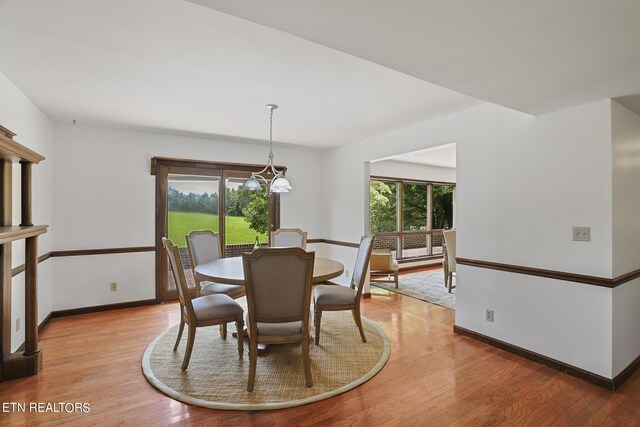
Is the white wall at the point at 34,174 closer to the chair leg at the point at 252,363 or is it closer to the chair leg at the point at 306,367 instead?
the chair leg at the point at 252,363

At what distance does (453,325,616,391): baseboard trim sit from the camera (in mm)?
2385

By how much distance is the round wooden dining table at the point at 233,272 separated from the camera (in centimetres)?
254

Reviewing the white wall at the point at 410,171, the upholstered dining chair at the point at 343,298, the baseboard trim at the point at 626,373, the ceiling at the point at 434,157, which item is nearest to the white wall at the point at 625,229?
the baseboard trim at the point at 626,373

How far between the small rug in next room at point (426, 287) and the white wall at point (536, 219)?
132 cm

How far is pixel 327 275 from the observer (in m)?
2.78

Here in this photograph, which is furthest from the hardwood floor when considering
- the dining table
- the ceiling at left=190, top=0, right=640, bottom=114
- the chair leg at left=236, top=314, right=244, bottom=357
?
the ceiling at left=190, top=0, right=640, bottom=114

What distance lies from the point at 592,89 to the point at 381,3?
6.13 feet

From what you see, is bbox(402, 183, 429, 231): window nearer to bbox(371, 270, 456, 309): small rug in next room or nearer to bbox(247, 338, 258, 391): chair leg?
bbox(371, 270, 456, 309): small rug in next room

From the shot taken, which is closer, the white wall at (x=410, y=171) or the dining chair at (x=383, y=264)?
the dining chair at (x=383, y=264)

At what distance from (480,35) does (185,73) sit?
207cm

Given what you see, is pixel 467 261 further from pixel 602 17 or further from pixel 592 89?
pixel 602 17

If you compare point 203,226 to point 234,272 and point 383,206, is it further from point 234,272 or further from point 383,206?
point 383,206

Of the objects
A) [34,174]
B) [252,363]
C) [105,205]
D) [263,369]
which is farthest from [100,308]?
[252,363]

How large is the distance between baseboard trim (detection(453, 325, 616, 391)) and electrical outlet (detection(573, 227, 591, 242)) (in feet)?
3.37
